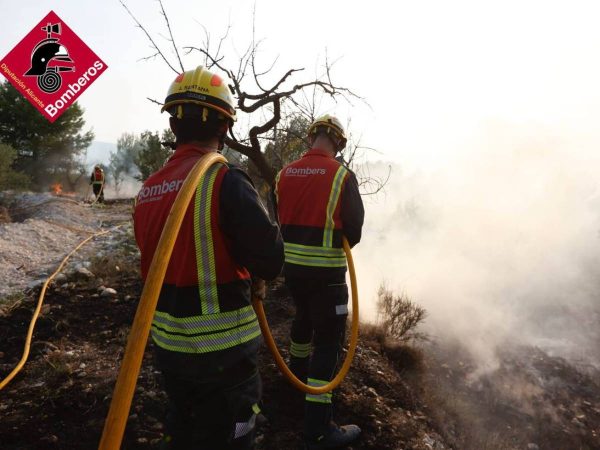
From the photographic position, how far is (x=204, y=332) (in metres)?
1.54

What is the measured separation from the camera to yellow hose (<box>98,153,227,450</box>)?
3.72 feet

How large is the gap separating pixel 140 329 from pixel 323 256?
1.72 metres

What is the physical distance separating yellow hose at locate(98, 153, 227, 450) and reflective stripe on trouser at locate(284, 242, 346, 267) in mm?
1437

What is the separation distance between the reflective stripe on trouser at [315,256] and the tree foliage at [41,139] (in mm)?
24470

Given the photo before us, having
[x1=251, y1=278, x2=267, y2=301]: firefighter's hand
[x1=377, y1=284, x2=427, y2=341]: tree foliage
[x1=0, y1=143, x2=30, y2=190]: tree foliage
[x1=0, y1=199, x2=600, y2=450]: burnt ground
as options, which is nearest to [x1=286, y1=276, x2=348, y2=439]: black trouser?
[x1=0, y1=199, x2=600, y2=450]: burnt ground

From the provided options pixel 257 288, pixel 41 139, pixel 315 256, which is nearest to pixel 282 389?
pixel 315 256

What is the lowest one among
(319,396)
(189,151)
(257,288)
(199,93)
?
(319,396)

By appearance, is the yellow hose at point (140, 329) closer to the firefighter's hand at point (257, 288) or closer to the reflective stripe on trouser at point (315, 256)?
the firefighter's hand at point (257, 288)

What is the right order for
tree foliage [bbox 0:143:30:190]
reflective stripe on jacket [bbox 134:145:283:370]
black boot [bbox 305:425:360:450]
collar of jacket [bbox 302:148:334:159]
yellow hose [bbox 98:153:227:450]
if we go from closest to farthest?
1. yellow hose [bbox 98:153:227:450]
2. reflective stripe on jacket [bbox 134:145:283:370]
3. black boot [bbox 305:425:360:450]
4. collar of jacket [bbox 302:148:334:159]
5. tree foliage [bbox 0:143:30:190]

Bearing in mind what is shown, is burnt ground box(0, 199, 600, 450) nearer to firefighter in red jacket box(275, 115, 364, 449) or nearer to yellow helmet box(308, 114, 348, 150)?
firefighter in red jacket box(275, 115, 364, 449)

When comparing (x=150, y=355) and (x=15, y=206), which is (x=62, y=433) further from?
(x=15, y=206)

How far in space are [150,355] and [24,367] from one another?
107 cm

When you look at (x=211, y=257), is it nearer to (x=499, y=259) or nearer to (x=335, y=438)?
(x=335, y=438)

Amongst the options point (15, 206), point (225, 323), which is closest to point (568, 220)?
point (225, 323)
